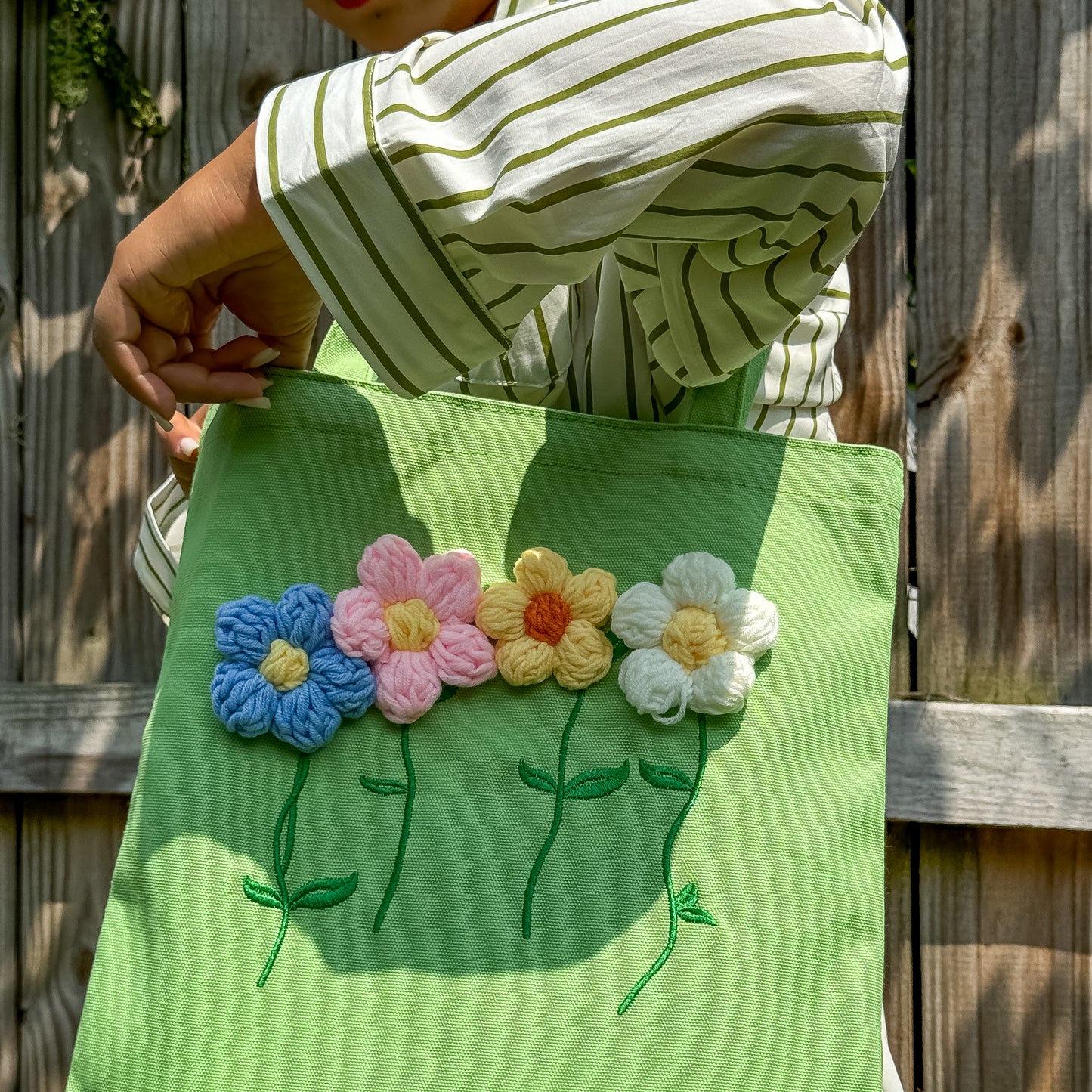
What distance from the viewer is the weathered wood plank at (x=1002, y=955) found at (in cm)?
136

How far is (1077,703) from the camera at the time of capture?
1.34m

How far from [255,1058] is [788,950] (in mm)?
448

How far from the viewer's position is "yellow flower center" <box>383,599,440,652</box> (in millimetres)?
827

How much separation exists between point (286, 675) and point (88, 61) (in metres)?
1.04

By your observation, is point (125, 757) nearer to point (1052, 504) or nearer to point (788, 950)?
point (788, 950)

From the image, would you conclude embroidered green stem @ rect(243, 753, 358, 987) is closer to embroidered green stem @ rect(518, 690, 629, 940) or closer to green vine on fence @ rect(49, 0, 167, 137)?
embroidered green stem @ rect(518, 690, 629, 940)

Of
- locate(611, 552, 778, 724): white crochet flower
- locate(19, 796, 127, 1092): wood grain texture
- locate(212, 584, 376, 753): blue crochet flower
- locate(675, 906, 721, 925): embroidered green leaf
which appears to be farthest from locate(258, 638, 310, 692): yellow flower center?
locate(19, 796, 127, 1092): wood grain texture

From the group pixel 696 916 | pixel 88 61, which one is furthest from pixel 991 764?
pixel 88 61

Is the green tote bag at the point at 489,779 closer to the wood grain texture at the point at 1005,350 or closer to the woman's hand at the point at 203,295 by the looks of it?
the woman's hand at the point at 203,295

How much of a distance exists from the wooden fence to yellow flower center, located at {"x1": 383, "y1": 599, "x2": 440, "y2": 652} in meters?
0.73

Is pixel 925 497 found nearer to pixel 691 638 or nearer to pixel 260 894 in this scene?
pixel 691 638

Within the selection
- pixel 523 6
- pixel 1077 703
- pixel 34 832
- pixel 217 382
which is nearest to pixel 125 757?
pixel 34 832

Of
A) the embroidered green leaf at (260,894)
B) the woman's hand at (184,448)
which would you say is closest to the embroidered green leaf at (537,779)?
the embroidered green leaf at (260,894)

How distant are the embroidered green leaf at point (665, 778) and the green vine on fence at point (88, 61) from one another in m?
1.13
